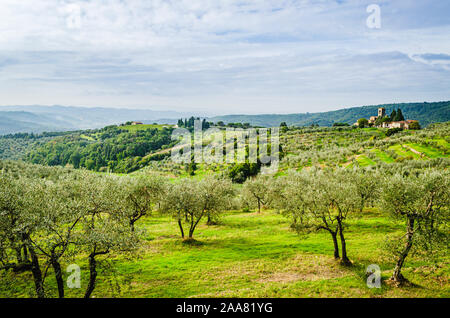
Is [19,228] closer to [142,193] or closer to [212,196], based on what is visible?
[142,193]

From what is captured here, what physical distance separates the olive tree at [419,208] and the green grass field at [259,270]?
3.24m

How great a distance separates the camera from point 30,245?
59.3 ft

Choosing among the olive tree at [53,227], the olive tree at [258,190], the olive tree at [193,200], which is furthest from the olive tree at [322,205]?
the olive tree at [258,190]

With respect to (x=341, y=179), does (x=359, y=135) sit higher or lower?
higher

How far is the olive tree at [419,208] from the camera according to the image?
20.5 metres

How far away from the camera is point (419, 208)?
21719 mm

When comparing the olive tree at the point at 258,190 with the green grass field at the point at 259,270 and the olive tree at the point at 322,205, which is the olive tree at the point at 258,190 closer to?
the green grass field at the point at 259,270

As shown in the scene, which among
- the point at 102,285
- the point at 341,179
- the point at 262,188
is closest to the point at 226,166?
the point at 262,188

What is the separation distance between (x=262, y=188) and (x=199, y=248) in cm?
3564

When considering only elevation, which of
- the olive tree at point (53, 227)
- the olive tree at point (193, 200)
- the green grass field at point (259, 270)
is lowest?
the green grass field at point (259, 270)

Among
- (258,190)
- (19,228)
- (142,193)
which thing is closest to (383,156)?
(258,190)

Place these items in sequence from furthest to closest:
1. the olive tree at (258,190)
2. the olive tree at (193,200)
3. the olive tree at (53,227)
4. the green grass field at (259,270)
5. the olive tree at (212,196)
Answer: the olive tree at (258,190), the olive tree at (212,196), the olive tree at (193,200), the green grass field at (259,270), the olive tree at (53,227)
